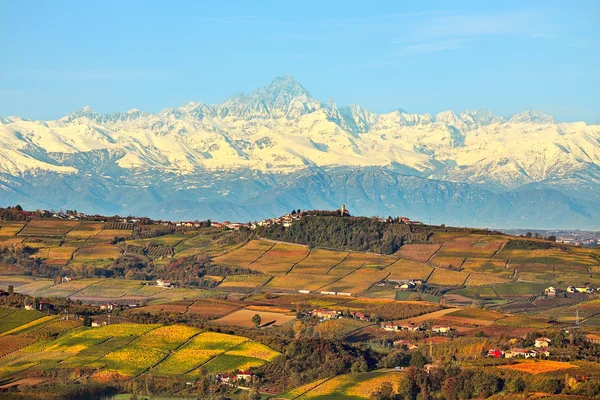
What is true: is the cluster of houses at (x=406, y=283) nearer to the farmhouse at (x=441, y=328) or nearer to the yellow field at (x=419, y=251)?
the yellow field at (x=419, y=251)

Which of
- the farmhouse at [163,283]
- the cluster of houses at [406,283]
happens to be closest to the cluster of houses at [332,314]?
the cluster of houses at [406,283]

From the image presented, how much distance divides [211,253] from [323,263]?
1798 centimetres

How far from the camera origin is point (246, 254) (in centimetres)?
18675

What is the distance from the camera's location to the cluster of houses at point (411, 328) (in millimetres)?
123250

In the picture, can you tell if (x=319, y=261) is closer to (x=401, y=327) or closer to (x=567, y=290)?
(x=567, y=290)

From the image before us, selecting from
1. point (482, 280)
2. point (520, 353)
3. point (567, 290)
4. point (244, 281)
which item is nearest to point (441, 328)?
point (520, 353)

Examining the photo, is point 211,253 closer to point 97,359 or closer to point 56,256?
point 56,256

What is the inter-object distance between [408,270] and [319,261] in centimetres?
1437

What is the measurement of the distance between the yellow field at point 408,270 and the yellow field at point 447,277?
116 cm

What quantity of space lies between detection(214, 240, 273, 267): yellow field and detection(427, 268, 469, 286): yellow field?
87.9ft

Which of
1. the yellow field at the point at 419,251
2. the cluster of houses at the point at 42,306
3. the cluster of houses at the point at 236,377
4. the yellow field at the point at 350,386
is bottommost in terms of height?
the yellow field at the point at 350,386

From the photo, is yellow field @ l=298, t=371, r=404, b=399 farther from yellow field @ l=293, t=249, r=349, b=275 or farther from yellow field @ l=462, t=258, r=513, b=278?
yellow field @ l=293, t=249, r=349, b=275

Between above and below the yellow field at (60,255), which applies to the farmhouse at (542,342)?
below

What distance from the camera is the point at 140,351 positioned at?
106 meters
